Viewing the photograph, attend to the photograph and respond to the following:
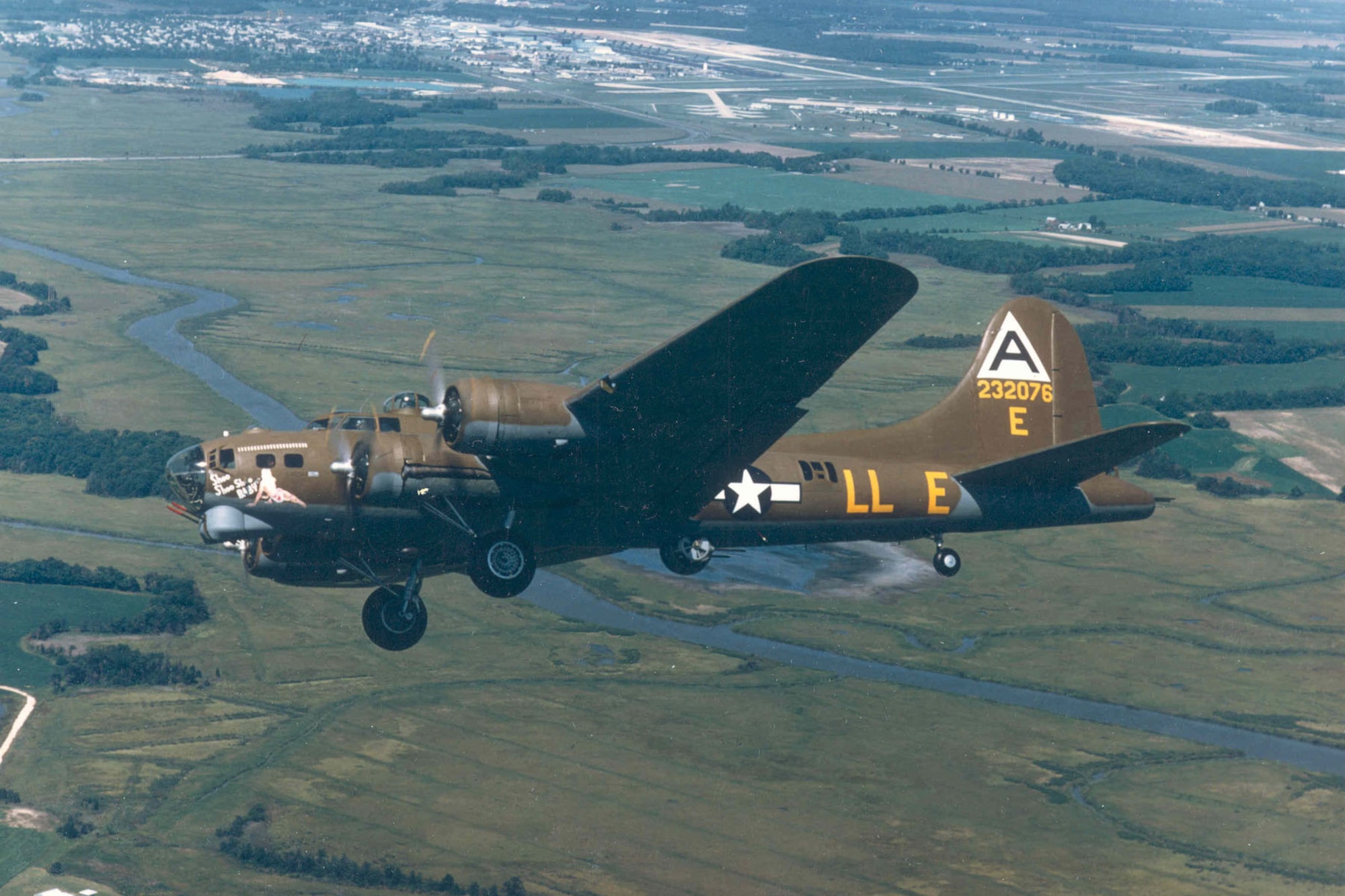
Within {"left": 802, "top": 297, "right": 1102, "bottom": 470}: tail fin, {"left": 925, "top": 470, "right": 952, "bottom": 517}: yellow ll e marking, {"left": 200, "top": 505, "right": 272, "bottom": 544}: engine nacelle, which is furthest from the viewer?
{"left": 802, "top": 297, "right": 1102, "bottom": 470}: tail fin

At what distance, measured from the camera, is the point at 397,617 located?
41.2 metres

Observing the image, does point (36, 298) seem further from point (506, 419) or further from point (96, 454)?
point (506, 419)

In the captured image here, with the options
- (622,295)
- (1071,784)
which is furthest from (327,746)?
(622,295)

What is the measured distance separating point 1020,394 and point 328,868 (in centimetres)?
5635

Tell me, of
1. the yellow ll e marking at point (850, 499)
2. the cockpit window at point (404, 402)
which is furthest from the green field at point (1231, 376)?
the cockpit window at point (404, 402)

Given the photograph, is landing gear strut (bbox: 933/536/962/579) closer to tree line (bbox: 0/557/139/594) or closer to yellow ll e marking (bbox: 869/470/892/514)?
yellow ll e marking (bbox: 869/470/892/514)

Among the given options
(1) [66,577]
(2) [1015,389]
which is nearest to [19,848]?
(1) [66,577]

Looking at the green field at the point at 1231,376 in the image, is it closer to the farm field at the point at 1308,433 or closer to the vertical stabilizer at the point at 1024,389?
the farm field at the point at 1308,433

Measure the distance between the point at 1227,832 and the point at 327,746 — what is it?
54984mm

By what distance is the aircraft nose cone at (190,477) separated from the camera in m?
38.5

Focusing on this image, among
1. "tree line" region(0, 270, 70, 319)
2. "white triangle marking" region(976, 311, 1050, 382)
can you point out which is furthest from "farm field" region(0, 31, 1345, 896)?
"white triangle marking" region(976, 311, 1050, 382)

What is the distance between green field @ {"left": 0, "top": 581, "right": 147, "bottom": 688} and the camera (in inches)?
4377

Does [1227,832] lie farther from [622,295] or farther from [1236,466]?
[622,295]

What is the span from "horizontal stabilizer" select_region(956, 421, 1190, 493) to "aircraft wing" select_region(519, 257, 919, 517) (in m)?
9.07
